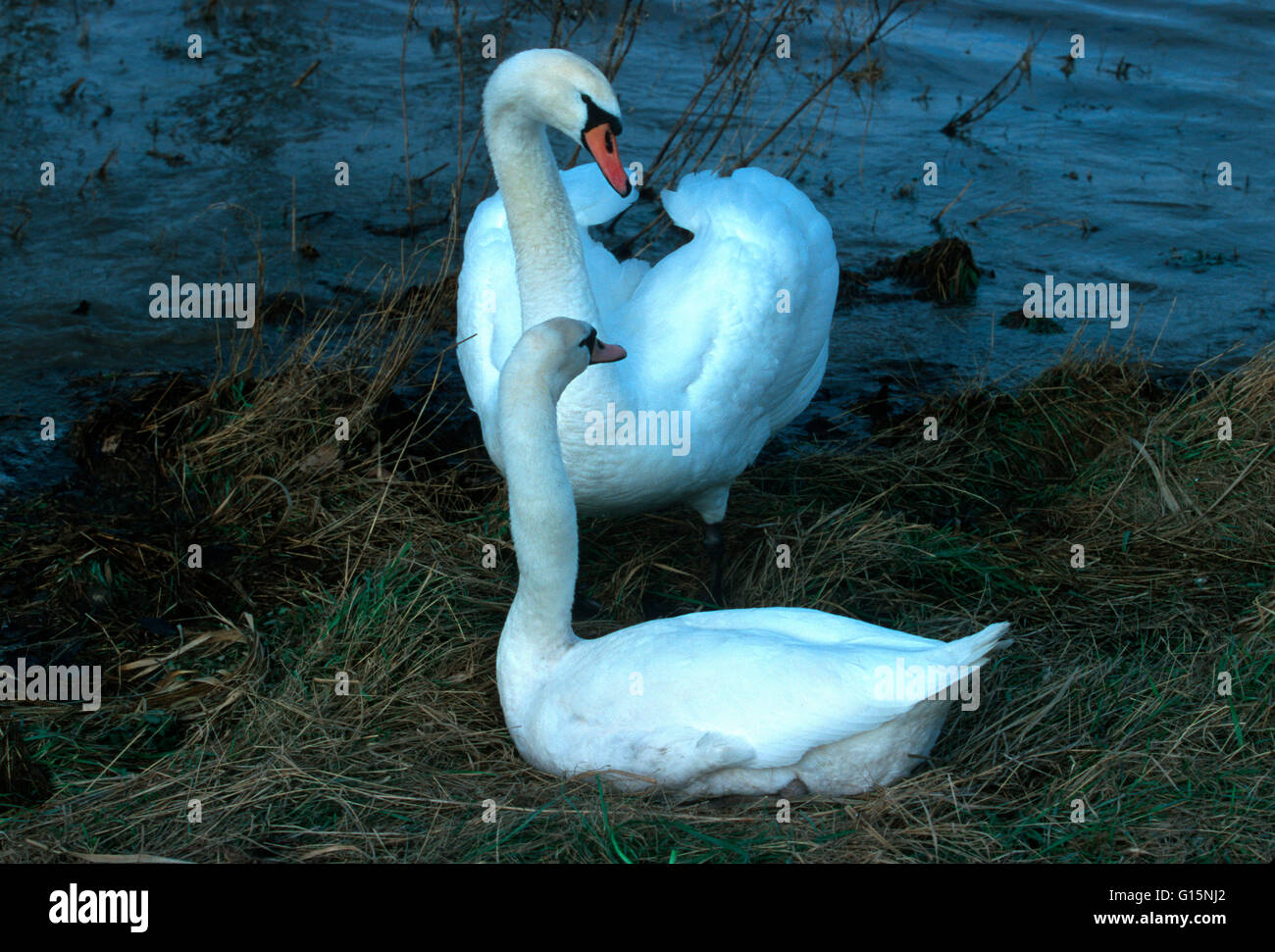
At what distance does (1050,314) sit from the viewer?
6977 mm

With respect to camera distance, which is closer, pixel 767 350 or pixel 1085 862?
pixel 1085 862

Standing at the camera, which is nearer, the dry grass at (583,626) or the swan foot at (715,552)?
the dry grass at (583,626)

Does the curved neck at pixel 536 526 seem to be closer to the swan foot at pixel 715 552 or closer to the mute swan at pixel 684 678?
the mute swan at pixel 684 678

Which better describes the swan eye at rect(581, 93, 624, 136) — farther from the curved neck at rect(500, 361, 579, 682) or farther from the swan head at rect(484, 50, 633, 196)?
the curved neck at rect(500, 361, 579, 682)

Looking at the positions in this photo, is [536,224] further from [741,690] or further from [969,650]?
[969,650]

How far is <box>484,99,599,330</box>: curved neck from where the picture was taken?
4.35 m

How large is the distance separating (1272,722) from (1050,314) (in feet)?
11.1

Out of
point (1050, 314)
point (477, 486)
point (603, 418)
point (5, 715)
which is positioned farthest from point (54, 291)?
point (1050, 314)

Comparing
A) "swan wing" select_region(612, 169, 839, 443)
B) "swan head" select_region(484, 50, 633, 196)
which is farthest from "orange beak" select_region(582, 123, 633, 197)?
"swan wing" select_region(612, 169, 839, 443)

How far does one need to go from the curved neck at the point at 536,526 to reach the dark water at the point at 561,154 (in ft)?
7.81

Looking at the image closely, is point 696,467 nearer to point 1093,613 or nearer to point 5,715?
point 1093,613

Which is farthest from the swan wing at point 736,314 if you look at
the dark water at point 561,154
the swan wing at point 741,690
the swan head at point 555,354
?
the dark water at point 561,154

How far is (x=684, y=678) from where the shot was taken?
11.6ft

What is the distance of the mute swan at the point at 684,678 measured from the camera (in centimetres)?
342
